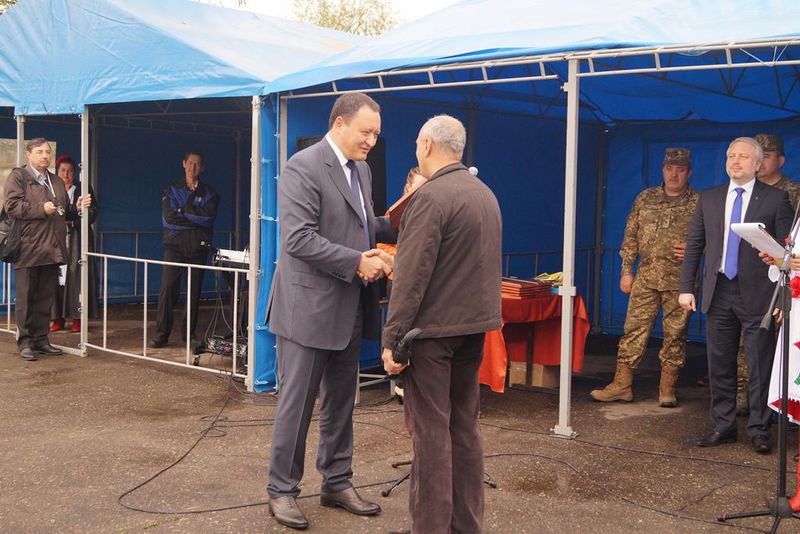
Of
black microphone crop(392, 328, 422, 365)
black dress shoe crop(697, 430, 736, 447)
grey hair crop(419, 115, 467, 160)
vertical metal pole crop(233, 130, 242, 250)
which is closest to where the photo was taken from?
black microphone crop(392, 328, 422, 365)

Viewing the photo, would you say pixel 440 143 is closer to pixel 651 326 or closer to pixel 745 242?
pixel 745 242

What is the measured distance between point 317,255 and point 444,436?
3.25 ft

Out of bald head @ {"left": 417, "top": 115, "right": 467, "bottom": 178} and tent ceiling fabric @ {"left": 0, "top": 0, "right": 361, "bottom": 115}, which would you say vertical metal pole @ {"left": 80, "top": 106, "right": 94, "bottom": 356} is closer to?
tent ceiling fabric @ {"left": 0, "top": 0, "right": 361, "bottom": 115}

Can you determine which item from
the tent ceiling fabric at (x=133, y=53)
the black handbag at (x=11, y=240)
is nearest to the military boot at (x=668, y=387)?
the tent ceiling fabric at (x=133, y=53)

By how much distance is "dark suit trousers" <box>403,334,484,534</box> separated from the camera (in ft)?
12.2

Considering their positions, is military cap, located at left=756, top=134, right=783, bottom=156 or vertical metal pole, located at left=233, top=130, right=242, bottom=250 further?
vertical metal pole, located at left=233, top=130, right=242, bottom=250

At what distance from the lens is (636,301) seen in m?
7.05

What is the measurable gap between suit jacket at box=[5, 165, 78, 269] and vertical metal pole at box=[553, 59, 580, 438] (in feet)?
15.7

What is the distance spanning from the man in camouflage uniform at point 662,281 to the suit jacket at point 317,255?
333cm

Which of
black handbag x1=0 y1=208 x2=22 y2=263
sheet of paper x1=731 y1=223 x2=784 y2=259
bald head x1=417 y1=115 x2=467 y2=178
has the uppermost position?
bald head x1=417 y1=115 x2=467 y2=178

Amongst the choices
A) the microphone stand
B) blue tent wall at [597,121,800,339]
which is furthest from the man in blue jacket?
the microphone stand

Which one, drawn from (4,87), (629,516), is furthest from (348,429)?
(4,87)

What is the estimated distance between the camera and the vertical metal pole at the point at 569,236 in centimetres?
562

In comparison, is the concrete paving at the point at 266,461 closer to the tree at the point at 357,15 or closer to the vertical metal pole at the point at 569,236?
the vertical metal pole at the point at 569,236
